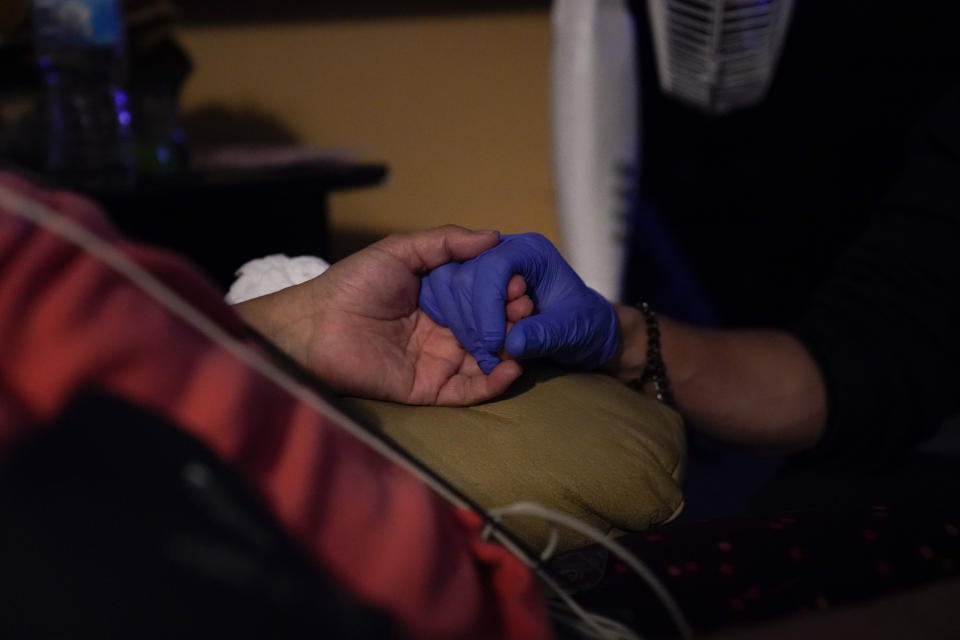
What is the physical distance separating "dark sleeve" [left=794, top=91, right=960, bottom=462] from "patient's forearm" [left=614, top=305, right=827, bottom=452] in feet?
0.08

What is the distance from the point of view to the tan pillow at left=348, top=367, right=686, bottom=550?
62 centimetres

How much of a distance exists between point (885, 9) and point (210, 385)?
125 centimetres

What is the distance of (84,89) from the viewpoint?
1431 mm

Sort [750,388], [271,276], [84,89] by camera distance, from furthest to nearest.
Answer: [84,89] → [750,388] → [271,276]

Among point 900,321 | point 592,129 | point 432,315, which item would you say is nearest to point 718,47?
point 592,129

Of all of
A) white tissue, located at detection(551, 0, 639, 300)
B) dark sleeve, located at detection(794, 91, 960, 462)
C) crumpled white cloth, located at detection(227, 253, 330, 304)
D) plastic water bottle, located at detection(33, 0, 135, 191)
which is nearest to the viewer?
crumpled white cloth, located at detection(227, 253, 330, 304)

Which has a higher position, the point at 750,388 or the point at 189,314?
the point at 189,314

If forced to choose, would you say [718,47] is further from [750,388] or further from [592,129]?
[750,388]

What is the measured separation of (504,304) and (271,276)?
220mm

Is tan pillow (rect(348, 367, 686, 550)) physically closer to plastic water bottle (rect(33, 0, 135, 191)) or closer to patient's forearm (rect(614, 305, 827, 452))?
A: patient's forearm (rect(614, 305, 827, 452))

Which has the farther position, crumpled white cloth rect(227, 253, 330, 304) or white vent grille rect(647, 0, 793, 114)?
white vent grille rect(647, 0, 793, 114)

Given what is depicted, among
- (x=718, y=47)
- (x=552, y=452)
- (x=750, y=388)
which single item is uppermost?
(x=718, y=47)

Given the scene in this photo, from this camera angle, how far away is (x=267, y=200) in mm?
1323

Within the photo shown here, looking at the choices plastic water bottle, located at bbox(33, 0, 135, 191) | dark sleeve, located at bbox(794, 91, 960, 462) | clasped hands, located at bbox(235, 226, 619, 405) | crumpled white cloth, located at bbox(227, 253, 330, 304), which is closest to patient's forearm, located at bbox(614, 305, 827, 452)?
dark sleeve, located at bbox(794, 91, 960, 462)
